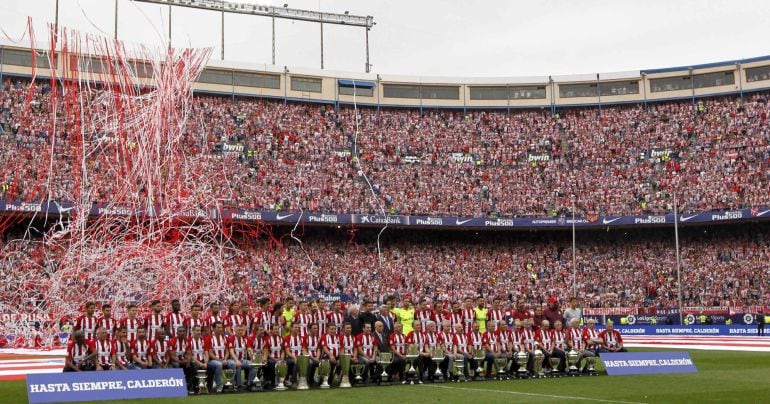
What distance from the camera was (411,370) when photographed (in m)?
16.8

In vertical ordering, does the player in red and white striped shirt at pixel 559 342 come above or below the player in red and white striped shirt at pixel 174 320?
below

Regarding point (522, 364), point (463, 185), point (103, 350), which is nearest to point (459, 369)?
point (522, 364)

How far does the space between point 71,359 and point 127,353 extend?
93cm

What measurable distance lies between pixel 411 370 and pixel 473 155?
3754 cm

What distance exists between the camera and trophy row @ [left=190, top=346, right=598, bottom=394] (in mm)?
15773

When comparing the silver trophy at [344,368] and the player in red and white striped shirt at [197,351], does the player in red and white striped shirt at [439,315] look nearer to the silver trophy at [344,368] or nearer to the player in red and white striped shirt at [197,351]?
the silver trophy at [344,368]

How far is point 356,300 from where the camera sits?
43.2 metres

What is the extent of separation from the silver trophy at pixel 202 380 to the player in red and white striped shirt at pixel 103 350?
4.87 ft

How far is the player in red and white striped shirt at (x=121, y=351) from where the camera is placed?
15273 mm

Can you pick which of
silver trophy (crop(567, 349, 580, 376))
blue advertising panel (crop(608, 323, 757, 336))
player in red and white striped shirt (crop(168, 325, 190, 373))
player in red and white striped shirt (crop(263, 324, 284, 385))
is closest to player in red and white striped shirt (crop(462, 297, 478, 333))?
silver trophy (crop(567, 349, 580, 376))

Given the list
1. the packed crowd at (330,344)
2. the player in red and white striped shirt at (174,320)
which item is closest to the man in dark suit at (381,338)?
→ the packed crowd at (330,344)

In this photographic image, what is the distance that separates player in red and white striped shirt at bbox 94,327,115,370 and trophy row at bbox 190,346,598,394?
5.32ft

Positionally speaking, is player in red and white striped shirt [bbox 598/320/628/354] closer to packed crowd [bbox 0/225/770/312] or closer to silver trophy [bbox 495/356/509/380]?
→ silver trophy [bbox 495/356/509/380]

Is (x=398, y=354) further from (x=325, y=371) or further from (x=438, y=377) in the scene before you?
(x=325, y=371)
